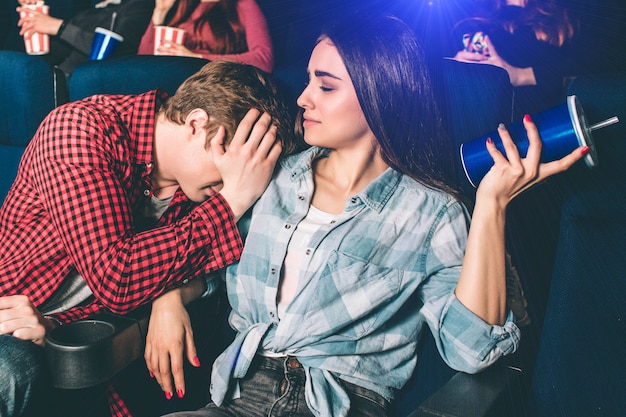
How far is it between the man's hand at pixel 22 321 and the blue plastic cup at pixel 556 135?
88 cm

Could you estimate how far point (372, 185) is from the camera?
1.21 meters

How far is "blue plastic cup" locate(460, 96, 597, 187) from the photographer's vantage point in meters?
0.95

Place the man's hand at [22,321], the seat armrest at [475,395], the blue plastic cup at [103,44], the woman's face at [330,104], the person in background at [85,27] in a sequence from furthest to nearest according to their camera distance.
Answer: the person in background at [85,27]
the blue plastic cup at [103,44]
the woman's face at [330,104]
the man's hand at [22,321]
the seat armrest at [475,395]

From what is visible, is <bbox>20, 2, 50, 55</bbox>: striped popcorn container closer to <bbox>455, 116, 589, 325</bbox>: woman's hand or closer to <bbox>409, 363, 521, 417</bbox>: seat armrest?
<bbox>455, 116, 589, 325</bbox>: woman's hand

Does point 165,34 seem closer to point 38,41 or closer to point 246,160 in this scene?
point 38,41

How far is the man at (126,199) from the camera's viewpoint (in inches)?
43.1

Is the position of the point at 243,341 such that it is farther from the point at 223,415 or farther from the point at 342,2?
the point at 342,2

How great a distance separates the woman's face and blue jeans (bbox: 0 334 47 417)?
0.67m

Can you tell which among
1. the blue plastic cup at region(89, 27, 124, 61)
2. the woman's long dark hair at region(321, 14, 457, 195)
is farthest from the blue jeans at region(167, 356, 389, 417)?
the blue plastic cup at region(89, 27, 124, 61)

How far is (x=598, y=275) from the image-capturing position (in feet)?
3.40

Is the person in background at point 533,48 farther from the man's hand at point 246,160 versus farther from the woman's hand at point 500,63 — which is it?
the man's hand at point 246,160

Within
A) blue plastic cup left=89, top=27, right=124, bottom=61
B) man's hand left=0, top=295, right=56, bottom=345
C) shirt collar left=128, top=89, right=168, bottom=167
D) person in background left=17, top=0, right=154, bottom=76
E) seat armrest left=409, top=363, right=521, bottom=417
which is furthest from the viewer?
person in background left=17, top=0, right=154, bottom=76

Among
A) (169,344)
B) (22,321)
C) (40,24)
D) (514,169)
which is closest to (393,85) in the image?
(514,169)

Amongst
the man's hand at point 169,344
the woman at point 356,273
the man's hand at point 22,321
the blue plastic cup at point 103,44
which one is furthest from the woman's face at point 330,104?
the blue plastic cup at point 103,44
